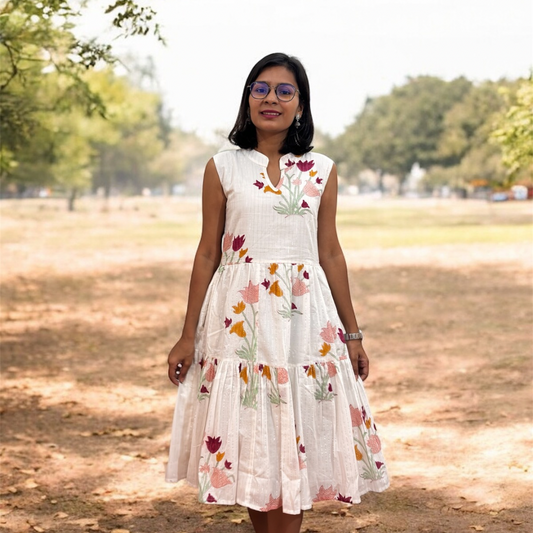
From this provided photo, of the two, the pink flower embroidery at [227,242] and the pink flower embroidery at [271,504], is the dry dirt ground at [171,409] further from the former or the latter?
the pink flower embroidery at [227,242]

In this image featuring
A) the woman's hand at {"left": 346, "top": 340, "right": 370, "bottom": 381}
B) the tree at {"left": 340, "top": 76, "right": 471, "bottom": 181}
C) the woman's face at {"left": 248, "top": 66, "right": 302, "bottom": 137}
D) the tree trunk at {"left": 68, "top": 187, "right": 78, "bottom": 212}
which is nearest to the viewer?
the woman's face at {"left": 248, "top": 66, "right": 302, "bottom": 137}

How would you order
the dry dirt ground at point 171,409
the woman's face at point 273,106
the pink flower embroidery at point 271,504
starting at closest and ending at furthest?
the pink flower embroidery at point 271,504 → the woman's face at point 273,106 → the dry dirt ground at point 171,409

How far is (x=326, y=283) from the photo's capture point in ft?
11.1

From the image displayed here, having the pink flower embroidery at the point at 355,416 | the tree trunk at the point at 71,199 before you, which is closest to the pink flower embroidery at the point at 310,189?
the pink flower embroidery at the point at 355,416

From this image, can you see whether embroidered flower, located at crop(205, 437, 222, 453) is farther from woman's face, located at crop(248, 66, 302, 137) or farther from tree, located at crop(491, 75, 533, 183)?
tree, located at crop(491, 75, 533, 183)

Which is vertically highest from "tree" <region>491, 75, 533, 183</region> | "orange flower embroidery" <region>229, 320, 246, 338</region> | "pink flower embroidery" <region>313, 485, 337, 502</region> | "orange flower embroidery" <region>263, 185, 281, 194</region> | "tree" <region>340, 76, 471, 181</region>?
"tree" <region>340, 76, 471, 181</region>

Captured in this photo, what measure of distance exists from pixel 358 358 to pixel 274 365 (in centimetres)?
41

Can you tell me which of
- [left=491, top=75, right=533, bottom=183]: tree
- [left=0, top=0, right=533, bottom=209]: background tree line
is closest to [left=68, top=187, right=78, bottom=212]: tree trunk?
[left=0, top=0, right=533, bottom=209]: background tree line

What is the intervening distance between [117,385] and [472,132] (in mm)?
56151

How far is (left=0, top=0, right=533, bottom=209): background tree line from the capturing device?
22.8ft

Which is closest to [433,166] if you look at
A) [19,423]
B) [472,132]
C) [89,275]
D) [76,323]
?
[472,132]

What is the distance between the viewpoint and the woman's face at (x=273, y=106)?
10.9 ft

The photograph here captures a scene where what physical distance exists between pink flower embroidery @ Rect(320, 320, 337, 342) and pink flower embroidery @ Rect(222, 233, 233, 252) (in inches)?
18.6

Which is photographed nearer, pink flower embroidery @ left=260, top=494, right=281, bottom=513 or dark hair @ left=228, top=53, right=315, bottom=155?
pink flower embroidery @ left=260, top=494, right=281, bottom=513
